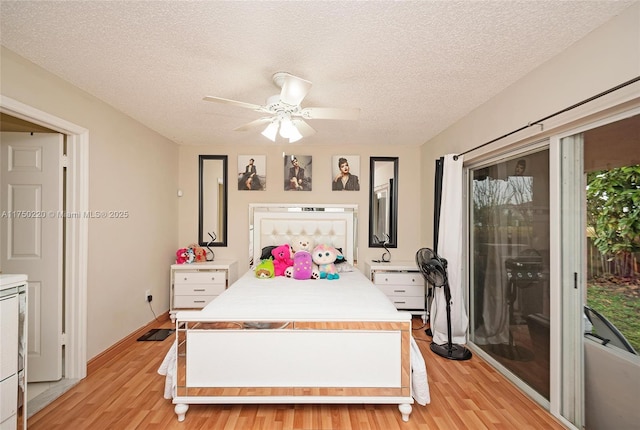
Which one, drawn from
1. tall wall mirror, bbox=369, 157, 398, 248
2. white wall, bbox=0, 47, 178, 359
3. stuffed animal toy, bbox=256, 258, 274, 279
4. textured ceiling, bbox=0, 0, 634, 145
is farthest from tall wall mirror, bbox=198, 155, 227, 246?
tall wall mirror, bbox=369, 157, 398, 248

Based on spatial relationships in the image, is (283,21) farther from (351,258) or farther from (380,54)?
(351,258)

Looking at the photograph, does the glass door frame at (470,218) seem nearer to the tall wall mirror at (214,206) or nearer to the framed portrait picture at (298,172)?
the framed portrait picture at (298,172)

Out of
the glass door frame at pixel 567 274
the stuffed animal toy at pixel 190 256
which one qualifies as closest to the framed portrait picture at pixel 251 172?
the stuffed animal toy at pixel 190 256

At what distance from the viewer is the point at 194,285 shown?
151 inches

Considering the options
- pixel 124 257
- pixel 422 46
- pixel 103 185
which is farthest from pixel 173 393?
pixel 422 46

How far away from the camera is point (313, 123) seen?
11.1 feet

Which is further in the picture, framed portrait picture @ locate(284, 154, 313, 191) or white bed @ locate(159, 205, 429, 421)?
framed portrait picture @ locate(284, 154, 313, 191)

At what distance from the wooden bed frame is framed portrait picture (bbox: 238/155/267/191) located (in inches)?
100

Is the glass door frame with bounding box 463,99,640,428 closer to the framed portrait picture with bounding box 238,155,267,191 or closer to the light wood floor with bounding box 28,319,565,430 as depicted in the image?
the light wood floor with bounding box 28,319,565,430

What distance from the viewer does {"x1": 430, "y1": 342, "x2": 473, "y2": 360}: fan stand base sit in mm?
2883

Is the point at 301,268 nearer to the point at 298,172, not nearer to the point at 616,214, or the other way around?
the point at 298,172

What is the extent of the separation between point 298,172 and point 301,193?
1.04 ft

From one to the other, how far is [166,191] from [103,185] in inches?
47.6

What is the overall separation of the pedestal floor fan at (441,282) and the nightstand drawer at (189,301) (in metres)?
2.70
